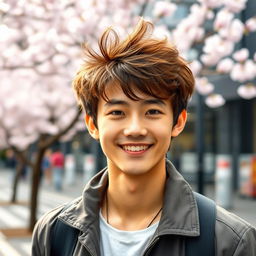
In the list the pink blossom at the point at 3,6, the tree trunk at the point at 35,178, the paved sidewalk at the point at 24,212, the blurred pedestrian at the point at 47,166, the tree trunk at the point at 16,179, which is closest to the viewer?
the pink blossom at the point at 3,6

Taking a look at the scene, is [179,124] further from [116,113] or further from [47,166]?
[47,166]

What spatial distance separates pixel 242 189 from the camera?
1847cm

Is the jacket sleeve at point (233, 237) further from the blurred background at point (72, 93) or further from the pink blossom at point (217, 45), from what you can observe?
the pink blossom at point (217, 45)

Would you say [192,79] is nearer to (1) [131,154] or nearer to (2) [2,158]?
(1) [131,154]

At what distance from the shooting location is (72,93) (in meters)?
14.4

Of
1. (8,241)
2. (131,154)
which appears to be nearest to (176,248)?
(131,154)

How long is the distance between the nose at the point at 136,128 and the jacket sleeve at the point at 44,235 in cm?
47

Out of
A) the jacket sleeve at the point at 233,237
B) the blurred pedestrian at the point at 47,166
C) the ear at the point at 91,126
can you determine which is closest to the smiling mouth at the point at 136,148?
the ear at the point at 91,126

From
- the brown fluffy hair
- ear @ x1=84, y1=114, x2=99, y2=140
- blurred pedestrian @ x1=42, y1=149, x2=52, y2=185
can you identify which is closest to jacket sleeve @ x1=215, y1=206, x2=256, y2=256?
the brown fluffy hair

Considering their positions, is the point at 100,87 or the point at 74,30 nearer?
the point at 100,87

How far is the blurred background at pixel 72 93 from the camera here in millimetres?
10094

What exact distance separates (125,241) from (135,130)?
414 mm

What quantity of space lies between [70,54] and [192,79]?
867 cm

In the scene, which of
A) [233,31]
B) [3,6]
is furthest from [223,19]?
[3,6]
